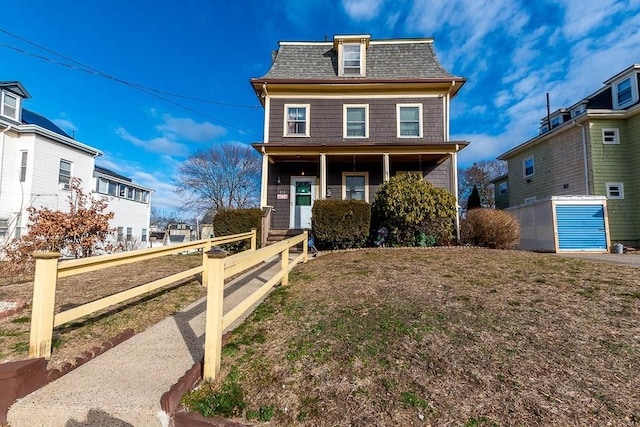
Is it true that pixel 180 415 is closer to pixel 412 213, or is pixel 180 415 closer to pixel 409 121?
pixel 412 213

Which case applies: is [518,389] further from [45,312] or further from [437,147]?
[437,147]

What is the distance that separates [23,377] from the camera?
232 centimetres

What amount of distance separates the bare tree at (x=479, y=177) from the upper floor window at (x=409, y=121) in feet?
76.0

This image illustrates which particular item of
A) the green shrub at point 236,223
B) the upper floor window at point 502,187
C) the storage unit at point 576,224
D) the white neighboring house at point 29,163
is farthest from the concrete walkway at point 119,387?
the upper floor window at point 502,187

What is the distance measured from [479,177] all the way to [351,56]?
26839 mm

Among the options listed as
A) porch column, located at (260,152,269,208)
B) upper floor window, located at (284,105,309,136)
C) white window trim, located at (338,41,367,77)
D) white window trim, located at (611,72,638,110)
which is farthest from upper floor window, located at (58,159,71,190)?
white window trim, located at (611,72,638,110)

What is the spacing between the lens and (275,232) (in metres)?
11.9

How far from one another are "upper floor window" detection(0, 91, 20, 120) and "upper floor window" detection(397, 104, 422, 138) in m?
18.5

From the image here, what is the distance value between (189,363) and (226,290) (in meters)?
2.62

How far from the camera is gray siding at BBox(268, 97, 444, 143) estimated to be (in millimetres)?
13266

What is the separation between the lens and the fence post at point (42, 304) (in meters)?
2.67

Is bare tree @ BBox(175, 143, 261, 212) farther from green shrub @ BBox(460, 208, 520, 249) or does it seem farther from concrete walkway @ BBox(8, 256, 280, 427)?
concrete walkway @ BBox(8, 256, 280, 427)

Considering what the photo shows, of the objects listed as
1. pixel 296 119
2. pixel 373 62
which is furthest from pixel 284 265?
pixel 373 62

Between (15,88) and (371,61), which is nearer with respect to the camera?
(371,61)
